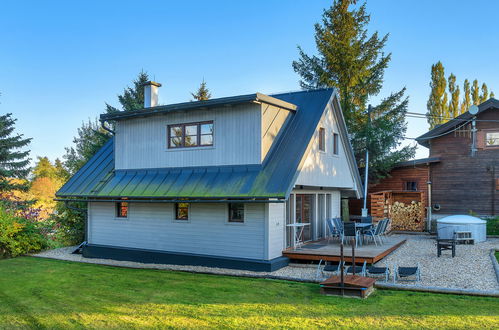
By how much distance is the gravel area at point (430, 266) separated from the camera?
892 cm

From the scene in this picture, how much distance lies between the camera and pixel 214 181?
11430 millimetres

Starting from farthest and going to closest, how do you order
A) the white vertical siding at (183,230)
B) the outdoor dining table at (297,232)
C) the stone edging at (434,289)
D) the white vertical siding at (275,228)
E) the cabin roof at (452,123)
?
1. the cabin roof at (452,123)
2. the outdoor dining table at (297,232)
3. the white vertical siding at (183,230)
4. the white vertical siding at (275,228)
5. the stone edging at (434,289)

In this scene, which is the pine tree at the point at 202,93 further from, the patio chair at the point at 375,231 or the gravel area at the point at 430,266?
the patio chair at the point at 375,231

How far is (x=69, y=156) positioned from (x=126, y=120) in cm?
2037

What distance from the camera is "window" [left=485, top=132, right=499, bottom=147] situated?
19158 mm

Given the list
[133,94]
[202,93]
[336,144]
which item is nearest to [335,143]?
[336,144]

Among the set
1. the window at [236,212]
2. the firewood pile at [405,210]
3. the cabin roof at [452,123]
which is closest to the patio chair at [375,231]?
the window at [236,212]

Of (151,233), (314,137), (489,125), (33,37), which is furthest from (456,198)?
(33,37)

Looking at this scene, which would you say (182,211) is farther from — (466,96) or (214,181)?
(466,96)

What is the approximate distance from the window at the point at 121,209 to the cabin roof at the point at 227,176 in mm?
613

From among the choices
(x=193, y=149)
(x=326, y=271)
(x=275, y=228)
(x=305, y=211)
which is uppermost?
(x=193, y=149)

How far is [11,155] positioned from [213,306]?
2106 centimetres

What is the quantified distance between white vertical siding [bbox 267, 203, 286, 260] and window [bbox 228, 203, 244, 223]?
82cm

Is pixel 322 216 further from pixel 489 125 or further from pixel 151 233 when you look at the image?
pixel 489 125
